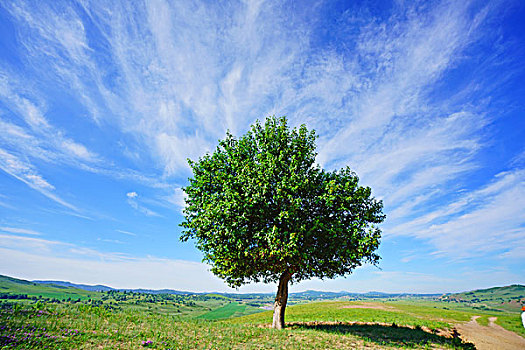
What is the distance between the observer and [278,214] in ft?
65.6

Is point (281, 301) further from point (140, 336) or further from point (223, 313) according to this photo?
point (223, 313)

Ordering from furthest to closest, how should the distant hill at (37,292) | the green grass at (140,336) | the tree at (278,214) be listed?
the distant hill at (37,292), the tree at (278,214), the green grass at (140,336)

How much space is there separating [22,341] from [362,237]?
66.5ft

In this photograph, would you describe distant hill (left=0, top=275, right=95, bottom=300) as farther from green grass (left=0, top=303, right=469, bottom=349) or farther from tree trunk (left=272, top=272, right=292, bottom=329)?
tree trunk (left=272, top=272, right=292, bottom=329)

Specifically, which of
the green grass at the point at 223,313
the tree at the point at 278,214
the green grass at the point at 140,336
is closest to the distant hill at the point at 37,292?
the green grass at the point at 223,313

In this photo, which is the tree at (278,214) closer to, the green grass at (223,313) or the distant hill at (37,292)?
the green grass at (223,313)

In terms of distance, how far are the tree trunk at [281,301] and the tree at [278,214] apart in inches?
3.0

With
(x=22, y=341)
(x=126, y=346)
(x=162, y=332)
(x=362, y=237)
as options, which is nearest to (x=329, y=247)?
(x=362, y=237)

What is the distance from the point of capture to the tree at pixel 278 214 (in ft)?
61.9

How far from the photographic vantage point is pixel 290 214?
1864 cm

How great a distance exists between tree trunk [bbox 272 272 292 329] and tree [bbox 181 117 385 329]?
8cm

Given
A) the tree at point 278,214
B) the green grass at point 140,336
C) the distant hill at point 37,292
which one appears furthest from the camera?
the distant hill at point 37,292

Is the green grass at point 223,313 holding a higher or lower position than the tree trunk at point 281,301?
lower

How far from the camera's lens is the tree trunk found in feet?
67.8
